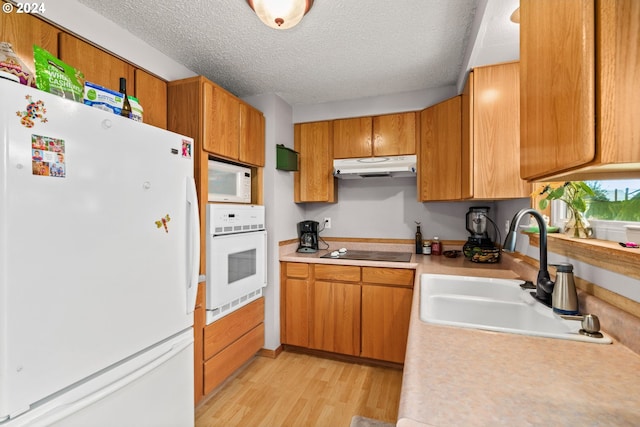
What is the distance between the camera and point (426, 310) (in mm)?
1151

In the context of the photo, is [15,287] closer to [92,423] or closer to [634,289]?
[92,423]

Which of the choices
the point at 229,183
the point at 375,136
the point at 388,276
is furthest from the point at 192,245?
the point at 375,136

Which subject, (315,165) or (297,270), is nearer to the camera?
(297,270)

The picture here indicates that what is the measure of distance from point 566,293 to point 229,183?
2.06 m

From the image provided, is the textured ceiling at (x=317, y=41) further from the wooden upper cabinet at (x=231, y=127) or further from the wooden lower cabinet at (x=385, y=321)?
the wooden lower cabinet at (x=385, y=321)

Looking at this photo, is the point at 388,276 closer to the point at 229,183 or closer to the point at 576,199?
the point at 576,199

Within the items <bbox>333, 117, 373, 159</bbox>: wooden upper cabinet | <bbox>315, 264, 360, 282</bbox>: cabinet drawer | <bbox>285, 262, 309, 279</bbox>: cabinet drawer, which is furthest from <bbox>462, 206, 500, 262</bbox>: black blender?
<bbox>285, 262, 309, 279</bbox>: cabinet drawer

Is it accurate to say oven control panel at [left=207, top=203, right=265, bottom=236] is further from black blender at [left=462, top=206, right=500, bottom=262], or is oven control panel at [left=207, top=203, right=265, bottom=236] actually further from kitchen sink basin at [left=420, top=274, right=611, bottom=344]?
black blender at [left=462, top=206, right=500, bottom=262]

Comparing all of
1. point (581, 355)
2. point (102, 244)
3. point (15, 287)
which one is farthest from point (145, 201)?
point (581, 355)

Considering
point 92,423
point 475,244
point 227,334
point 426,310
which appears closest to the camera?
point 92,423

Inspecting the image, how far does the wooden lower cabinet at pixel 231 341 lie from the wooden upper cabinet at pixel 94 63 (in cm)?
158

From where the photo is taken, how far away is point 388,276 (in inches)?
93.7

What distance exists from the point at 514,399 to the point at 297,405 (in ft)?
5.63

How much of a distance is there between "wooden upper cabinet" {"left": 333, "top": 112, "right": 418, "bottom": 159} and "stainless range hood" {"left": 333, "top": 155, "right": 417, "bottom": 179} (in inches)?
3.3
